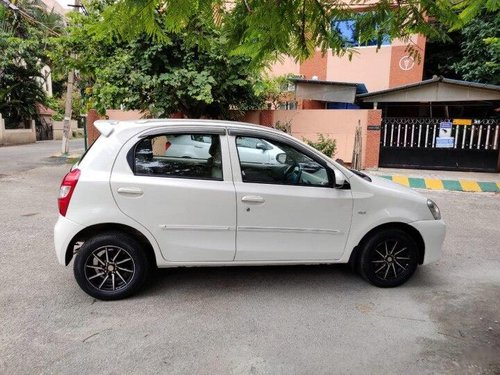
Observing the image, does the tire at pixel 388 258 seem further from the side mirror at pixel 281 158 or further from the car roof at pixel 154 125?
the car roof at pixel 154 125

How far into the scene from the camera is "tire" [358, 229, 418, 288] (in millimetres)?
4273

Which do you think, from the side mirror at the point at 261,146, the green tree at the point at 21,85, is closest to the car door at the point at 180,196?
the side mirror at the point at 261,146

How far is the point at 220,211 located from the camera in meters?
3.95

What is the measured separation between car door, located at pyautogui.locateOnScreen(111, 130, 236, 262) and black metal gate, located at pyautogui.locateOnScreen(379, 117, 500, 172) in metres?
10.3

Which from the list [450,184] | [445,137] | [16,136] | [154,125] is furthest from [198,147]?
[16,136]

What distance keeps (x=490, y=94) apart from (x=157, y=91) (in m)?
9.95

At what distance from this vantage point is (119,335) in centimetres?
338

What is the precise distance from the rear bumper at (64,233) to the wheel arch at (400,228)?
274 centimetres

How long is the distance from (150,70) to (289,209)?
26.6ft

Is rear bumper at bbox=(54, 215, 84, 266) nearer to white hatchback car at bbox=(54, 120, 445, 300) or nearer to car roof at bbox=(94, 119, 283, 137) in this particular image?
white hatchback car at bbox=(54, 120, 445, 300)

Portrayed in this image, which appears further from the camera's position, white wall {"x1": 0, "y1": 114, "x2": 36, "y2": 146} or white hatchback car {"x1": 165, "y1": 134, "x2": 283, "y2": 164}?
white wall {"x1": 0, "y1": 114, "x2": 36, "y2": 146}

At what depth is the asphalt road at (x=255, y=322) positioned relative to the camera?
3.04 meters

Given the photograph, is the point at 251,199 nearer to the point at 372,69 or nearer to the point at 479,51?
the point at 372,69

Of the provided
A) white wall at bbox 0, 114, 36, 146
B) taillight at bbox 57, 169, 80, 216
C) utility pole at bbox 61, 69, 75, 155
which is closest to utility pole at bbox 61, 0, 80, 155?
utility pole at bbox 61, 69, 75, 155
